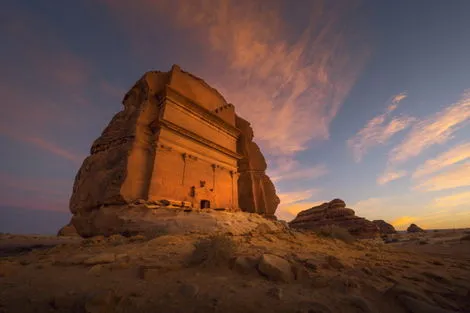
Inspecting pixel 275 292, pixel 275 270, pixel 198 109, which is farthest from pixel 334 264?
pixel 198 109

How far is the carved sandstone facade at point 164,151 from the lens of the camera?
9.89 meters

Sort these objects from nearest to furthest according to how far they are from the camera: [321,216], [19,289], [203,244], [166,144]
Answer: [19,289] < [203,244] < [166,144] < [321,216]

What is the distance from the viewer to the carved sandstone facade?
32.4 feet

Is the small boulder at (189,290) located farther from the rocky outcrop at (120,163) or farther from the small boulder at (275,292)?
the rocky outcrop at (120,163)

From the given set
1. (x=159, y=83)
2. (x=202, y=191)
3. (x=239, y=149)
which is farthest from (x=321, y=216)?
(x=159, y=83)

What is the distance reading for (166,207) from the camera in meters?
9.44

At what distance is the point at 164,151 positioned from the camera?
449 inches

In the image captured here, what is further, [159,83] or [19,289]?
[159,83]

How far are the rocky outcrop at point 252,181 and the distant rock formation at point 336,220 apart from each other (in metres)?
6.10

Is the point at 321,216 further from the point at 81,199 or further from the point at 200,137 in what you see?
the point at 81,199

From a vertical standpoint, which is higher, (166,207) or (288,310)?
(166,207)

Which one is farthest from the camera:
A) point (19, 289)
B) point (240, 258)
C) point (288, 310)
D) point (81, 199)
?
point (81, 199)

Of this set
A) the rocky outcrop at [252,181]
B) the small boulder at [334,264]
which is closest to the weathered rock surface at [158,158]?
the rocky outcrop at [252,181]

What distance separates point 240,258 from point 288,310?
5.36 ft
